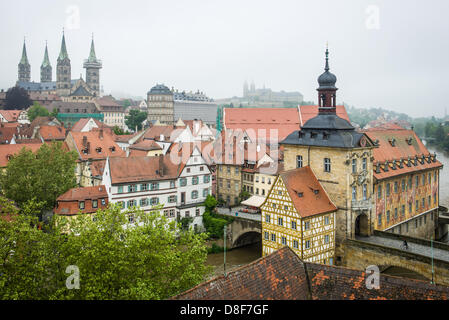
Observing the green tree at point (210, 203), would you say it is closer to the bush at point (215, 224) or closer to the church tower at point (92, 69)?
the bush at point (215, 224)

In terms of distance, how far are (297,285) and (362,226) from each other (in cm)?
2166

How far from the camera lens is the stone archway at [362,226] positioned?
1411 inches

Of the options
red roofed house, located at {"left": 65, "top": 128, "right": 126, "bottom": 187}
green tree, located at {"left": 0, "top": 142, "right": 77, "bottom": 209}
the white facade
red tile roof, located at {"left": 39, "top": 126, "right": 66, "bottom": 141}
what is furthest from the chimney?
red tile roof, located at {"left": 39, "top": 126, "right": 66, "bottom": 141}

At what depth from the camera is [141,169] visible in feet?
144

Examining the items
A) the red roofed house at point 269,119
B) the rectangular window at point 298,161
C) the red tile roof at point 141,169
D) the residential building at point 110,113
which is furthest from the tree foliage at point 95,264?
the residential building at point 110,113

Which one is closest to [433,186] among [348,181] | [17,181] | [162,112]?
[348,181]

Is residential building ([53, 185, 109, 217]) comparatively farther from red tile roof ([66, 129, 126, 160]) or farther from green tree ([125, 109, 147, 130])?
green tree ([125, 109, 147, 130])

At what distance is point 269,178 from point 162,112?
10349 cm

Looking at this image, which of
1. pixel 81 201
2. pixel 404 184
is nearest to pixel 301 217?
pixel 404 184

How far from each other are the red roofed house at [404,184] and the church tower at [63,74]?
15944 cm

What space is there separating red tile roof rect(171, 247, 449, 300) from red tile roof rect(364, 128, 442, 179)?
2307 cm

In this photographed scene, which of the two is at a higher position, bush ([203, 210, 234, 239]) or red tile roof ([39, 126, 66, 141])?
red tile roof ([39, 126, 66, 141])

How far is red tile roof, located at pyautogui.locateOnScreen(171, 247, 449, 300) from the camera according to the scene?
14.6m
